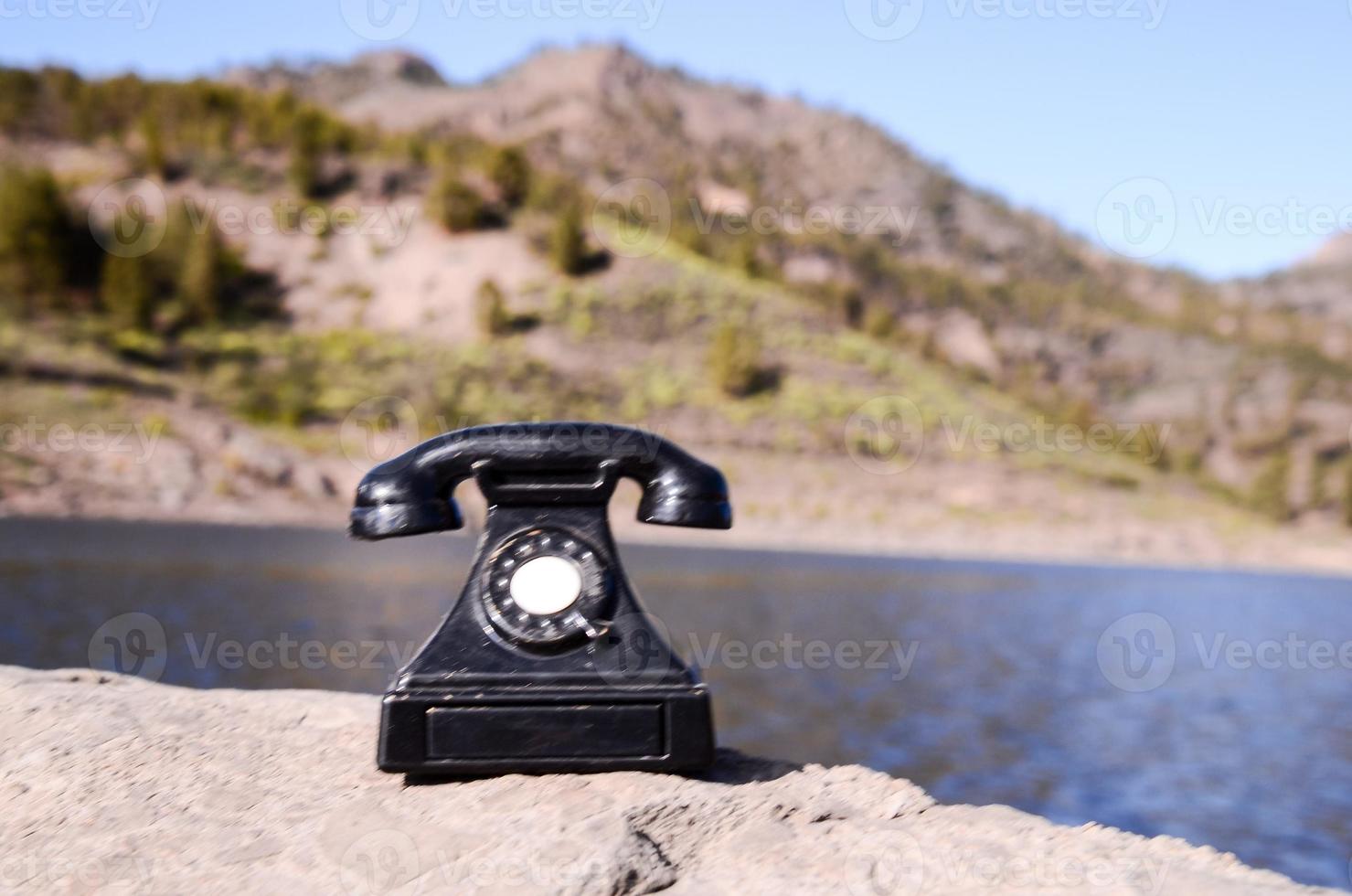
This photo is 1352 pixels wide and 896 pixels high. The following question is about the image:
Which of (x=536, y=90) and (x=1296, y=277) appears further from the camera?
(x=1296, y=277)

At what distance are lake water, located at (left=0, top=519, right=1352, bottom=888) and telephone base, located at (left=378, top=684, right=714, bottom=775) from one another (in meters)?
5.19

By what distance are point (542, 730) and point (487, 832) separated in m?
0.34

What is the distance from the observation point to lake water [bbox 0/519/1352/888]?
888cm

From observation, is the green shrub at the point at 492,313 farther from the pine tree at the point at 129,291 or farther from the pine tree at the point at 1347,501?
the pine tree at the point at 1347,501

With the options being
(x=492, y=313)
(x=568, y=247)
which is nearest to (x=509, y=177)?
(x=568, y=247)

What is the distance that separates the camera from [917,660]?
14414mm

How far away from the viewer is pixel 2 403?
32281 mm

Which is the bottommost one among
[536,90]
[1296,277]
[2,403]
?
[2,403]

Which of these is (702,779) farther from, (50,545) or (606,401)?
(606,401)

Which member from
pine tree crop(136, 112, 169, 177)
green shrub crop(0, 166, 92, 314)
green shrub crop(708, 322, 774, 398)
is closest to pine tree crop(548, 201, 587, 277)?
green shrub crop(708, 322, 774, 398)

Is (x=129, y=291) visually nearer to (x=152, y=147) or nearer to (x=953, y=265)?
(x=152, y=147)

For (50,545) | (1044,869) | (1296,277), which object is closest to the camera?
(1044,869)

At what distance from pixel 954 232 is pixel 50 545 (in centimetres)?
8798

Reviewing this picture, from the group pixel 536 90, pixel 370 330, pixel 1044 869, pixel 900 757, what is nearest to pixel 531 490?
pixel 1044 869
